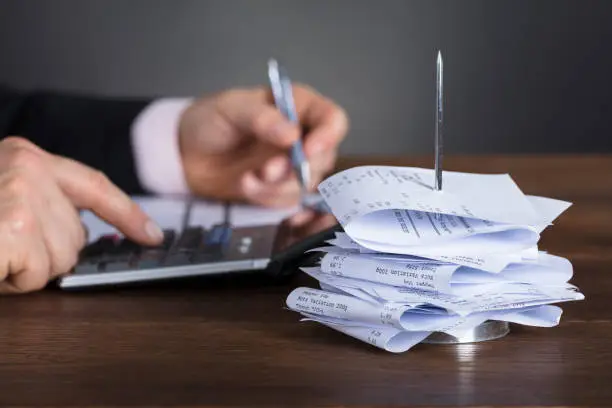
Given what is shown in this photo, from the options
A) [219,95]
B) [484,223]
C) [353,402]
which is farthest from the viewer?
[219,95]

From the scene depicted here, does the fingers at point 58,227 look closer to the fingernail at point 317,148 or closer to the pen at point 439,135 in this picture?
the pen at point 439,135

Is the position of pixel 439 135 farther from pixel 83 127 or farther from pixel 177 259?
pixel 83 127

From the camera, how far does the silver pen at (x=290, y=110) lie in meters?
1.47

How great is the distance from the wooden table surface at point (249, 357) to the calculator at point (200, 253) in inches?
0.6

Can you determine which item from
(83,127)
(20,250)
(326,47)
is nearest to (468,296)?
(20,250)

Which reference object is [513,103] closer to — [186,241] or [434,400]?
[186,241]

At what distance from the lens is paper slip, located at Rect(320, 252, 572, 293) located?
73cm

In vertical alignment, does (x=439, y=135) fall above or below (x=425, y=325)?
above

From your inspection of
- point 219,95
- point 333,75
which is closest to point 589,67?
point 333,75

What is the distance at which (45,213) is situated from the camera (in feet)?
3.24

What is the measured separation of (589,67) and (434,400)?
237cm

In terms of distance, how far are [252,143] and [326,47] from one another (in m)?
1.28

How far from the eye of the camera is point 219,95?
5.27 ft

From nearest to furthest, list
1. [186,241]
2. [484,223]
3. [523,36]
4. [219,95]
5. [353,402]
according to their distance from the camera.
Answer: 1. [353,402]
2. [484,223]
3. [186,241]
4. [219,95]
5. [523,36]
